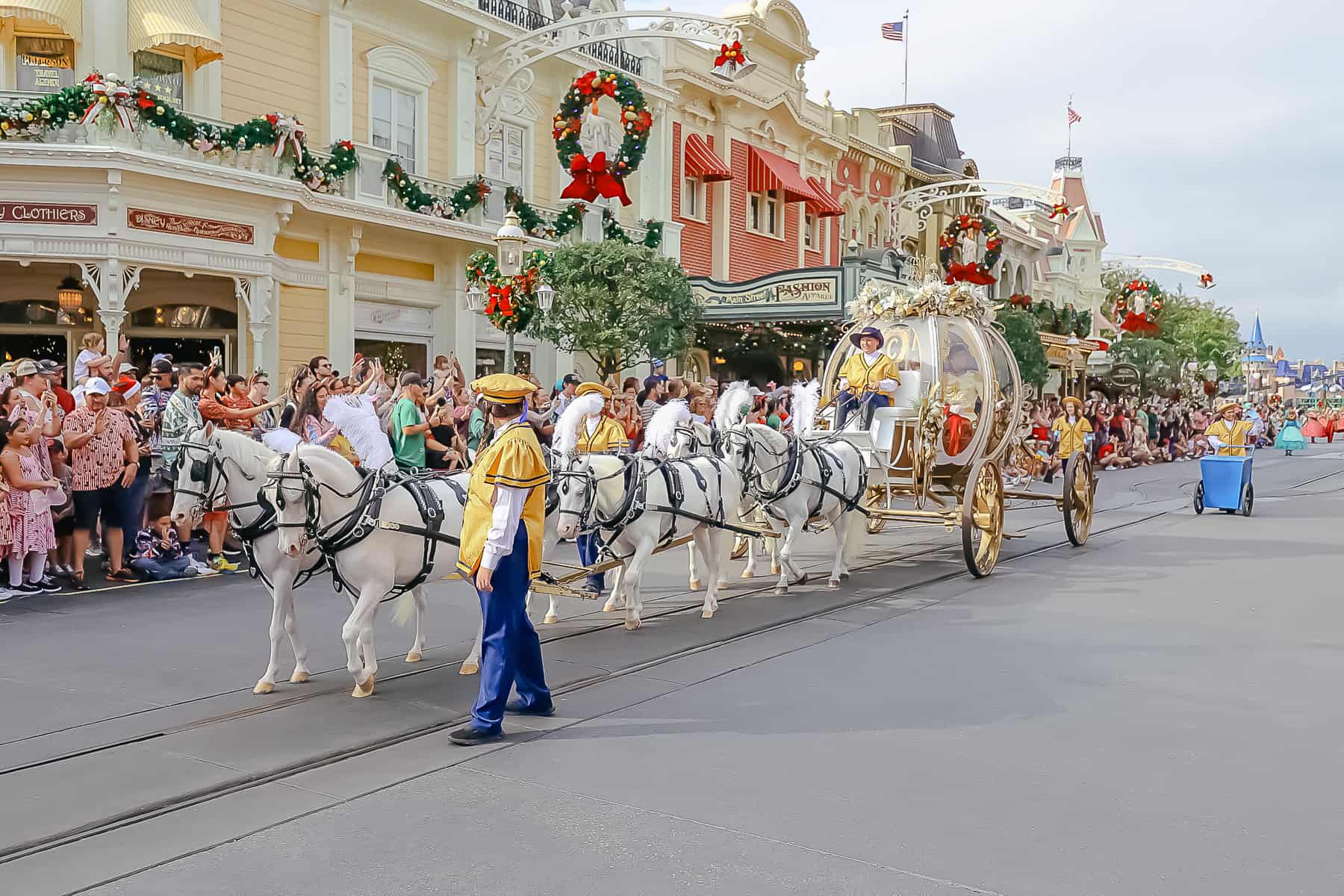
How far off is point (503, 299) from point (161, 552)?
17.1 ft

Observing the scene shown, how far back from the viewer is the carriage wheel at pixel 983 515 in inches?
441

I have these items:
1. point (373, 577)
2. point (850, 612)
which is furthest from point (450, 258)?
point (373, 577)

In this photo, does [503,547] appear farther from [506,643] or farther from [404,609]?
[404,609]

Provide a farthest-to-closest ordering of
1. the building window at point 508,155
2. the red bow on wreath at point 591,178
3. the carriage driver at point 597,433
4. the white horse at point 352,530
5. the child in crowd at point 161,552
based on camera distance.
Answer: the building window at point 508,155 < the red bow on wreath at point 591,178 < the child in crowd at point 161,552 < the carriage driver at point 597,433 < the white horse at point 352,530

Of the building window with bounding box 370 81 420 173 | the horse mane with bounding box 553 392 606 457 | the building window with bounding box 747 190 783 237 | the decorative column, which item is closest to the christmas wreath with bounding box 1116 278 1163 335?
the building window with bounding box 747 190 783 237

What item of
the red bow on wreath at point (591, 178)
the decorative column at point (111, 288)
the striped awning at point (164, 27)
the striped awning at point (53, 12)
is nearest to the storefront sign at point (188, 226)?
the decorative column at point (111, 288)

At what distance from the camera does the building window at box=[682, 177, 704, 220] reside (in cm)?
2880

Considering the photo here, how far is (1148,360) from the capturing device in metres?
45.2

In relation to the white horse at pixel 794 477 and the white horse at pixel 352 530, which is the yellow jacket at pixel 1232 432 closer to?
the white horse at pixel 794 477

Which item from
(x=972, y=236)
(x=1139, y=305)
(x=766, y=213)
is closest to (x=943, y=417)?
(x=972, y=236)

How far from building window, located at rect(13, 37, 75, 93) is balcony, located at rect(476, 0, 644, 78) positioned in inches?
319

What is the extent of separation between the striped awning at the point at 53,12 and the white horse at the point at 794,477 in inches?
421

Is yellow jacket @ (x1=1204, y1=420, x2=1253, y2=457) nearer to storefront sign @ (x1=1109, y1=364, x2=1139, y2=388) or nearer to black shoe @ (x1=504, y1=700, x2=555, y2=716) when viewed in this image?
black shoe @ (x1=504, y1=700, x2=555, y2=716)

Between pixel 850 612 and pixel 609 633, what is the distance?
2.28 m
